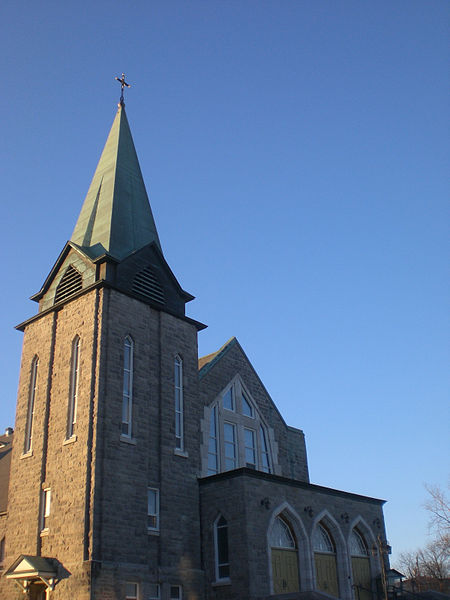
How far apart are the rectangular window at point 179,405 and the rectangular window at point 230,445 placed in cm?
381

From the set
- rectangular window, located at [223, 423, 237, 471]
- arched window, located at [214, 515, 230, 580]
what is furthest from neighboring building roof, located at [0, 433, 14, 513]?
arched window, located at [214, 515, 230, 580]

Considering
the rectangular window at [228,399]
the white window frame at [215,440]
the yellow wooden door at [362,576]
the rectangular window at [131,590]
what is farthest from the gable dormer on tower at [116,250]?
the yellow wooden door at [362,576]

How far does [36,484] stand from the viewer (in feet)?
72.3

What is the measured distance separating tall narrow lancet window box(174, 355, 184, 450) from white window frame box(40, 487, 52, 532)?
4810mm

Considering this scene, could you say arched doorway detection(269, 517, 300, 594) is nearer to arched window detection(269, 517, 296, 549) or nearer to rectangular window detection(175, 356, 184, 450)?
arched window detection(269, 517, 296, 549)

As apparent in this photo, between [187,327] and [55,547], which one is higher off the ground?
[187,327]

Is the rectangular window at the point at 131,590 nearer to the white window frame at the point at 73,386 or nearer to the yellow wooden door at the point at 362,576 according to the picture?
the white window frame at the point at 73,386

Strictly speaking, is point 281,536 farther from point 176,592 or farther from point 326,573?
point 176,592

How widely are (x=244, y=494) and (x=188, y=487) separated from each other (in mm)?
2340

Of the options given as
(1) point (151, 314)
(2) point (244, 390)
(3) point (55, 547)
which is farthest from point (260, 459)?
(3) point (55, 547)

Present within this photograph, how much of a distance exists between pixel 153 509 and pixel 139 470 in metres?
1.48

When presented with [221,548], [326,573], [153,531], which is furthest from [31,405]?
[326,573]

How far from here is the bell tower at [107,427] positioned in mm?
19469

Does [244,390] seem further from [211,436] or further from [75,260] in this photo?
[75,260]
